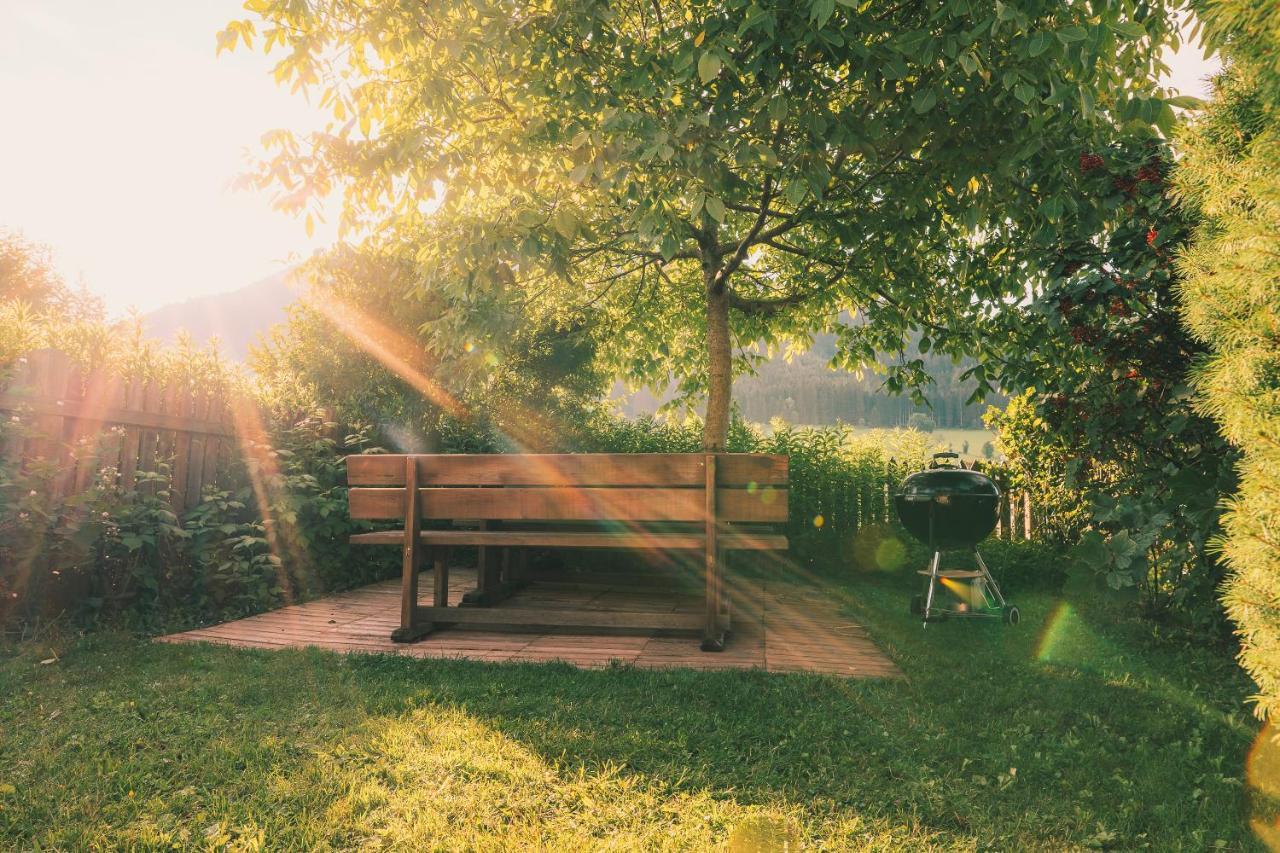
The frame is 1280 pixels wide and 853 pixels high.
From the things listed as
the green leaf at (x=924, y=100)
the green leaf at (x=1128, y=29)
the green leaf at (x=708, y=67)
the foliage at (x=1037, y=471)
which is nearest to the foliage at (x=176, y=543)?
the green leaf at (x=708, y=67)

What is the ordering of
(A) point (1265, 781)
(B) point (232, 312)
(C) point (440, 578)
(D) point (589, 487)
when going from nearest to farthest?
(A) point (1265, 781) < (D) point (589, 487) < (C) point (440, 578) < (B) point (232, 312)

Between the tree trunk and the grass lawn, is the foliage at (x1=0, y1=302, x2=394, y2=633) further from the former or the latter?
the tree trunk

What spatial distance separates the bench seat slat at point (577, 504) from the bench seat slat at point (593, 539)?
12cm

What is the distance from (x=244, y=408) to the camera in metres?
6.90

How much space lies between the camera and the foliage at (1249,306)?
203 cm

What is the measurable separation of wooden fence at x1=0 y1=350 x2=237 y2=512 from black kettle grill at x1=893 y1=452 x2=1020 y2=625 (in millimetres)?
5948

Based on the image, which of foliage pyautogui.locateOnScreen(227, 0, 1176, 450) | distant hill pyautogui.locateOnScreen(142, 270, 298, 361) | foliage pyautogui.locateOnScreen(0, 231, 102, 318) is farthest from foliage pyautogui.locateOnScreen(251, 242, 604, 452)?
distant hill pyautogui.locateOnScreen(142, 270, 298, 361)

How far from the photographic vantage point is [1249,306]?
2133mm

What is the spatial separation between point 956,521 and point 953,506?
0.46 ft

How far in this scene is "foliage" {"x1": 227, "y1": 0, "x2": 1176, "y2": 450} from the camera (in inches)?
169

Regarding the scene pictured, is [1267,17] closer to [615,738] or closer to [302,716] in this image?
[615,738]

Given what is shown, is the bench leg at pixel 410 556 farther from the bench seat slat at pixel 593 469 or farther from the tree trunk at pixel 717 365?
the tree trunk at pixel 717 365

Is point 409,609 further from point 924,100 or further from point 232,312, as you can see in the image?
point 232,312

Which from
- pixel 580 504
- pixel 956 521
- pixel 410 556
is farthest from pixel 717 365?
pixel 410 556
